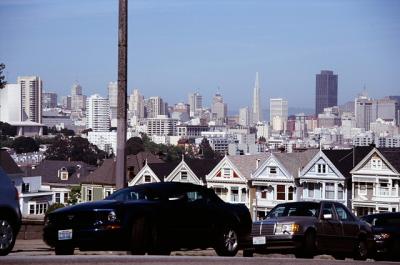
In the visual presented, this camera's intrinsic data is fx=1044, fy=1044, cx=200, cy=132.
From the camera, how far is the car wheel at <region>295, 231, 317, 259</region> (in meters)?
22.1

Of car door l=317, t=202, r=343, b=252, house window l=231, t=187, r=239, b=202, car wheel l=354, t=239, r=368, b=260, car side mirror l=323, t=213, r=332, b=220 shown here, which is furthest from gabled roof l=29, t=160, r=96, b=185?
car side mirror l=323, t=213, r=332, b=220

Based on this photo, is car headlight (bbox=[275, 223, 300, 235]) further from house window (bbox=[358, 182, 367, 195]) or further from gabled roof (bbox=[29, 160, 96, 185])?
gabled roof (bbox=[29, 160, 96, 185])

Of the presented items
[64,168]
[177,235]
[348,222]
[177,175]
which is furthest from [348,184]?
[177,235]

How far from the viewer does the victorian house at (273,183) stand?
78.0 meters

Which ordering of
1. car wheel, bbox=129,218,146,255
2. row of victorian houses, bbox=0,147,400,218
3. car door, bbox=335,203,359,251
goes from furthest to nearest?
row of victorian houses, bbox=0,147,400,218 < car door, bbox=335,203,359,251 < car wheel, bbox=129,218,146,255

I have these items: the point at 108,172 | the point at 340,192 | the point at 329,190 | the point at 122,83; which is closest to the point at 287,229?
the point at 122,83

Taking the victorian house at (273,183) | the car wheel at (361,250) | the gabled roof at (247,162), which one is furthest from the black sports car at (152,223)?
the gabled roof at (247,162)

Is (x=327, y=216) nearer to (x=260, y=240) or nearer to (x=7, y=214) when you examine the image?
(x=260, y=240)

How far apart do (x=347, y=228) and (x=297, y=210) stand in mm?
1269

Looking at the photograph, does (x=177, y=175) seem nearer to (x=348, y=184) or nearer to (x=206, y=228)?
(x=348, y=184)

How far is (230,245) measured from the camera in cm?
2039

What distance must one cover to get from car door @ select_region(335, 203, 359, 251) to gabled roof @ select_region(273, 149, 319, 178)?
54.1 m

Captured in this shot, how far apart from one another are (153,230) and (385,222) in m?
10.5

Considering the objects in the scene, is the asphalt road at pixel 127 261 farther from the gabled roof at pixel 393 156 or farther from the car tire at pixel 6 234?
the gabled roof at pixel 393 156
